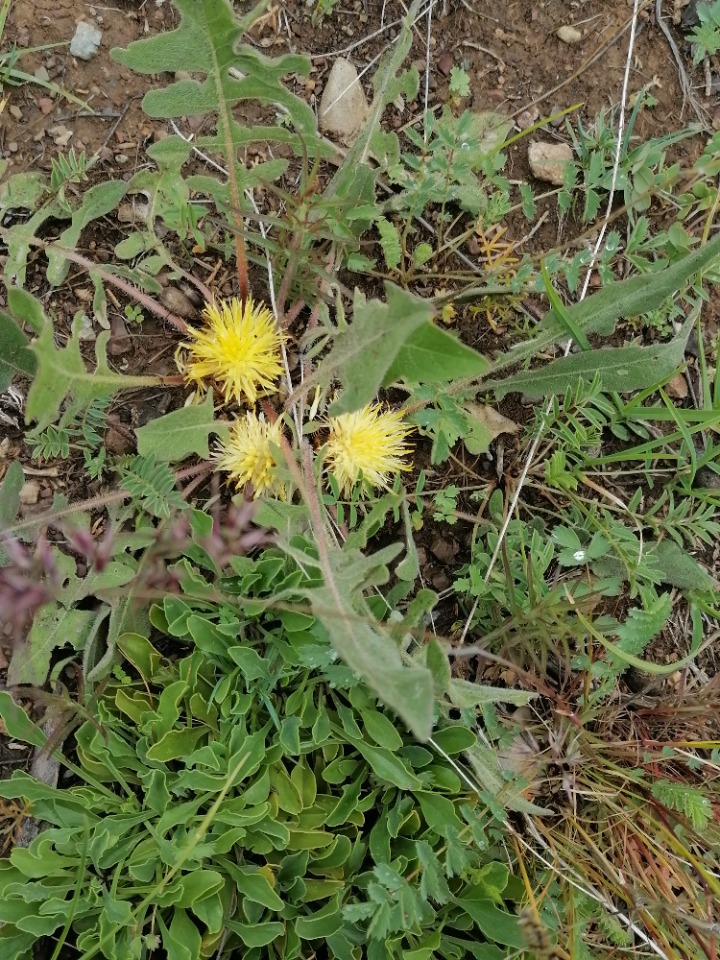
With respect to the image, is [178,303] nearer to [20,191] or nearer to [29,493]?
[20,191]

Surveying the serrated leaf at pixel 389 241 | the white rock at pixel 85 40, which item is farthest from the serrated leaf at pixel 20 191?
the serrated leaf at pixel 389 241

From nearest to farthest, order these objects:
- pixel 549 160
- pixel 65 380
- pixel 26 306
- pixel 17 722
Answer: pixel 26 306, pixel 65 380, pixel 17 722, pixel 549 160

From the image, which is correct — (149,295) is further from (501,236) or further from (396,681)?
(396,681)

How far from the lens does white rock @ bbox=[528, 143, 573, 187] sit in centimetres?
206

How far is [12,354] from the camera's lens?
1.66 m

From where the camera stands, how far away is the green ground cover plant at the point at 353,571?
1.56m

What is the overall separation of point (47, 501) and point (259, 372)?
2.04ft

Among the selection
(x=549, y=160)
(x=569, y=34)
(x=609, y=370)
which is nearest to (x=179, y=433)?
(x=609, y=370)

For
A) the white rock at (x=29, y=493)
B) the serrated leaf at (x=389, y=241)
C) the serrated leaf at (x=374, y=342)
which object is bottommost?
the white rock at (x=29, y=493)

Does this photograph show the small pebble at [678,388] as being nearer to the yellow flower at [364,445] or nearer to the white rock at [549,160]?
the white rock at [549,160]

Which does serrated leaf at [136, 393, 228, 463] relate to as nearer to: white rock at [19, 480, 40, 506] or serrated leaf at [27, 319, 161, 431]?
serrated leaf at [27, 319, 161, 431]

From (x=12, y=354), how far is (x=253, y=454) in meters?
0.56

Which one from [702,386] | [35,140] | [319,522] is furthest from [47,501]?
[702,386]

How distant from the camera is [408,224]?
75.7 inches
